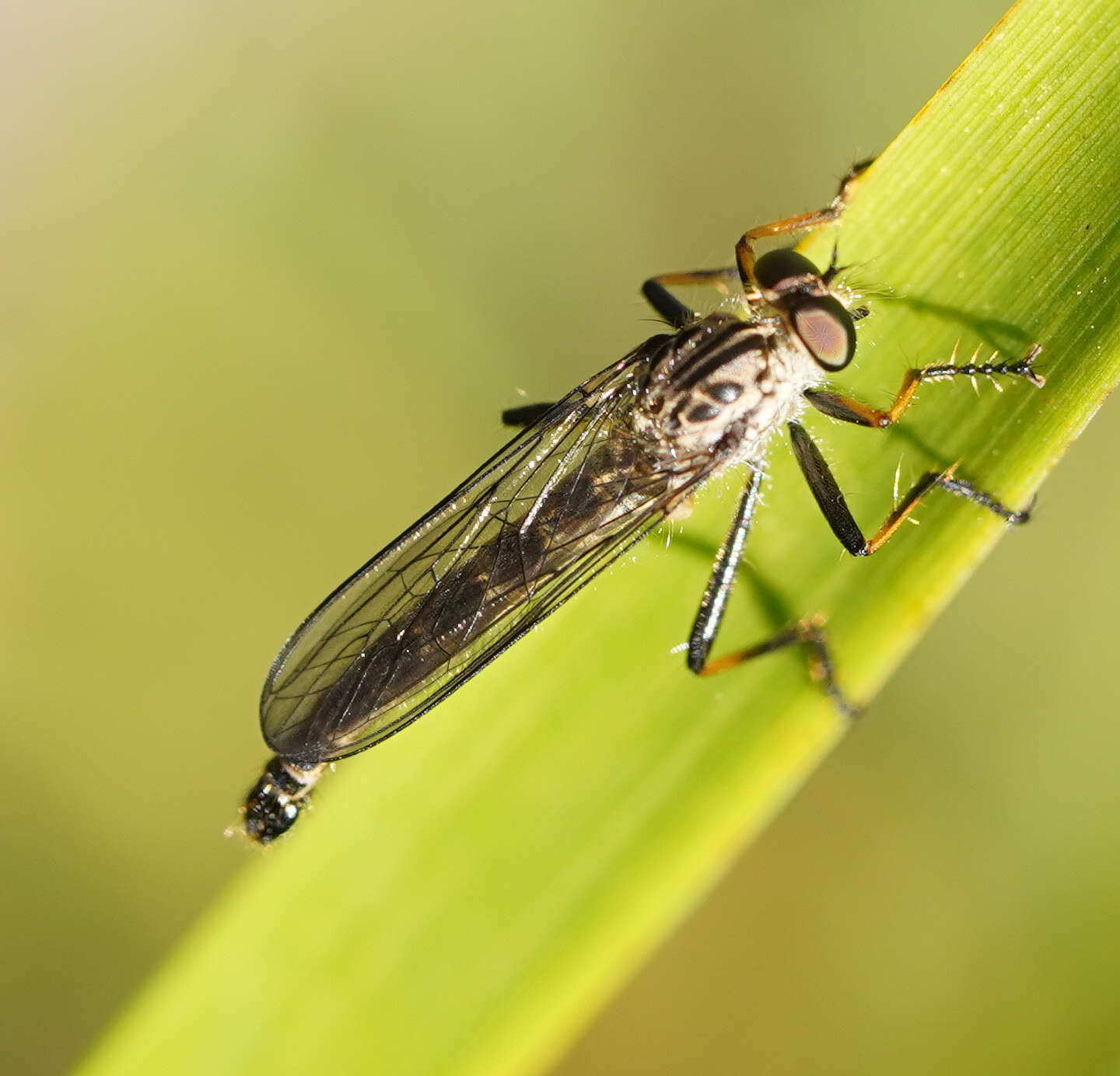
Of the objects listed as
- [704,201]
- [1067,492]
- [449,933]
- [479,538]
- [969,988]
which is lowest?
[969,988]

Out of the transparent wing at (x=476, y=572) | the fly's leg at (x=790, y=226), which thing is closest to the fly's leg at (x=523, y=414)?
the transparent wing at (x=476, y=572)

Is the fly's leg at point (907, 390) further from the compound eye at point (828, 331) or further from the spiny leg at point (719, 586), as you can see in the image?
the spiny leg at point (719, 586)

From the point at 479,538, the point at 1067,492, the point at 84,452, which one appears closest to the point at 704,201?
the point at 1067,492

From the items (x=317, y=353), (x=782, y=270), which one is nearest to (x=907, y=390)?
A: (x=782, y=270)

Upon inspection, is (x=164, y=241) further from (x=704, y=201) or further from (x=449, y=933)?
(x=449, y=933)

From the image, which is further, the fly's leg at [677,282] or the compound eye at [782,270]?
the fly's leg at [677,282]

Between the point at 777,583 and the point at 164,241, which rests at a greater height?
the point at 164,241

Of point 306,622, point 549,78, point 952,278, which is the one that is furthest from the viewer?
point 549,78
